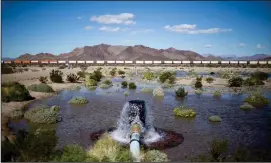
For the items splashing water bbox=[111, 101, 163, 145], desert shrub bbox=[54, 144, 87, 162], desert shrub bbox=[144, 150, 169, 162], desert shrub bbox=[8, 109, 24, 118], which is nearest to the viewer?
desert shrub bbox=[54, 144, 87, 162]

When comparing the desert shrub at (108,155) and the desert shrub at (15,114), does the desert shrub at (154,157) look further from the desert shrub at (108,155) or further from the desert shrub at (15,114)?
the desert shrub at (15,114)

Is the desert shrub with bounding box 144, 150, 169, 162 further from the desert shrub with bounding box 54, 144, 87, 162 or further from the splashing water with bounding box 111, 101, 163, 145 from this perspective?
the splashing water with bounding box 111, 101, 163, 145

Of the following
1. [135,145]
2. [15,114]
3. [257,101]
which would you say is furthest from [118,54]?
[135,145]

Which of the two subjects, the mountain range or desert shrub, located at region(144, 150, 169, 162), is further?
the mountain range

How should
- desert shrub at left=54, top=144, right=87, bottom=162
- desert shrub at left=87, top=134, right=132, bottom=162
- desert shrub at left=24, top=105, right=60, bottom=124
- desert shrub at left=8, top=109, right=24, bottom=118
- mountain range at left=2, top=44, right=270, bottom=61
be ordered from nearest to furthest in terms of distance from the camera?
desert shrub at left=54, top=144, right=87, bottom=162, desert shrub at left=87, top=134, right=132, bottom=162, desert shrub at left=24, top=105, right=60, bottom=124, desert shrub at left=8, top=109, right=24, bottom=118, mountain range at left=2, top=44, right=270, bottom=61

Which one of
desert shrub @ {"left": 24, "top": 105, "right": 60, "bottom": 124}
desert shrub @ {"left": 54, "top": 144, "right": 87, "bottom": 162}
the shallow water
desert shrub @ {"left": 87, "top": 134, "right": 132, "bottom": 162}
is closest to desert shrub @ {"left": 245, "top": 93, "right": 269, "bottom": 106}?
the shallow water

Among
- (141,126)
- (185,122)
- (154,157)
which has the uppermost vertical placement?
(141,126)

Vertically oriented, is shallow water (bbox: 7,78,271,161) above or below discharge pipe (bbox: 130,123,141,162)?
below

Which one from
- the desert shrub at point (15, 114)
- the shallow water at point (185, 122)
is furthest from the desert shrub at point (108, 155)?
the desert shrub at point (15, 114)

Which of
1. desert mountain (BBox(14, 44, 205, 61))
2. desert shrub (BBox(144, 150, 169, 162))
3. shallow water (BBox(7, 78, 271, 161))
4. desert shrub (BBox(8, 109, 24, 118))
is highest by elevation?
desert mountain (BBox(14, 44, 205, 61))

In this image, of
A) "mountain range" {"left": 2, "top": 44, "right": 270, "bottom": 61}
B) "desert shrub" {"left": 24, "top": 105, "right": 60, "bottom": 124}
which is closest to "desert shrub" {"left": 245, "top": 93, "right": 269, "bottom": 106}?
"desert shrub" {"left": 24, "top": 105, "right": 60, "bottom": 124}

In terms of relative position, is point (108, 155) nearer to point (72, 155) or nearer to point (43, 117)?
point (72, 155)
